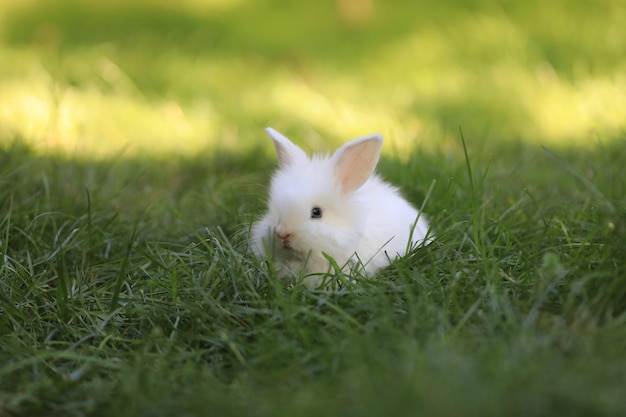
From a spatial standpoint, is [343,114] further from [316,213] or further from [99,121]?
[316,213]

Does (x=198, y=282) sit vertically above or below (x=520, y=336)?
below

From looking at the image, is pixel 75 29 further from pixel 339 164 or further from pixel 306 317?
pixel 306 317

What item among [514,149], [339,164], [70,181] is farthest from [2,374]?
[514,149]

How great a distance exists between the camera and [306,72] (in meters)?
7.91

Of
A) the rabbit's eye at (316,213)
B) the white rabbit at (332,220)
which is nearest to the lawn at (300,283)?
the white rabbit at (332,220)

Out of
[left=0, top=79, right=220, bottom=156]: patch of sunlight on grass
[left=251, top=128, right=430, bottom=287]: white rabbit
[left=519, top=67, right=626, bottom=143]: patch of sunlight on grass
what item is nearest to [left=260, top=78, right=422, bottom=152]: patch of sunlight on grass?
[left=0, top=79, right=220, bottom=156]: patch of sunlight on grass

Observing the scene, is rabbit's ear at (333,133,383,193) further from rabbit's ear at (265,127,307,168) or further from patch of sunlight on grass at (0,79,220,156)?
patch of sunlight on grass at (0,79,220,156)

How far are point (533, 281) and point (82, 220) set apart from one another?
6.39 feet

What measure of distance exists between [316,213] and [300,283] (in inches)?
17.9

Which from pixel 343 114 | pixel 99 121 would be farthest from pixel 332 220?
pixel 99 121

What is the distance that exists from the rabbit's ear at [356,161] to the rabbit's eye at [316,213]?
5.4 inches

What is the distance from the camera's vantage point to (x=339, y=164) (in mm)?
3035

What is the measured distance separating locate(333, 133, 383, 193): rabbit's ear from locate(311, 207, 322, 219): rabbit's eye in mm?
136

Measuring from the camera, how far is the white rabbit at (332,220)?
115 inches
